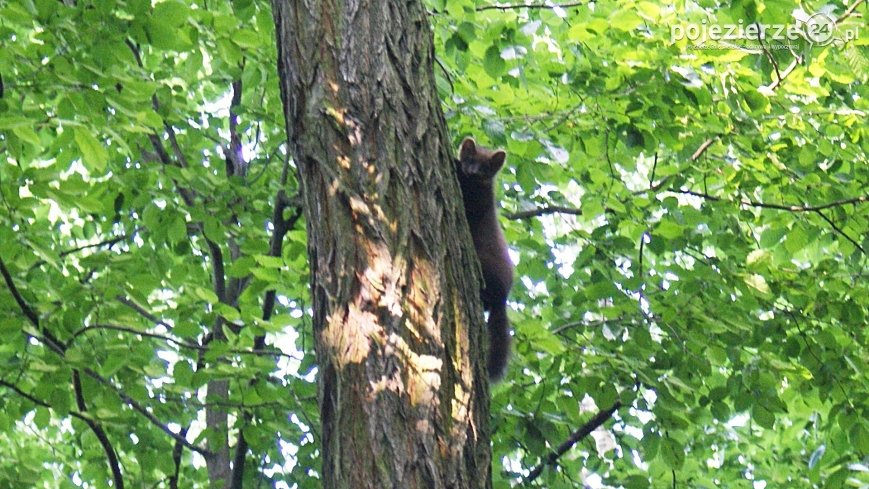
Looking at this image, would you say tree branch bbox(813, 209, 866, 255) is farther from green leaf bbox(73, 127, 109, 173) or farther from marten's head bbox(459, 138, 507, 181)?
green leaf bbox(73, 127, 109, 173)

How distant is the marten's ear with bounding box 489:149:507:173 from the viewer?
5.42m

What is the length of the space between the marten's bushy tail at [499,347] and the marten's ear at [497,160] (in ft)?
3.46

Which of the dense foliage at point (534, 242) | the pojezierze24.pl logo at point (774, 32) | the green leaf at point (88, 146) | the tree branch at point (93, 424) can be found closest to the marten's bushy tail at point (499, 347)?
the dense foliage at point (534, 242)

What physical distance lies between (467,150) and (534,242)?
68 centimetres

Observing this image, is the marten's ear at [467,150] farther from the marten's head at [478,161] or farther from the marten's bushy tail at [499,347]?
the marten's bushy tail at [499,347]

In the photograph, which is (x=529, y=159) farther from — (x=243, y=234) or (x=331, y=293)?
(x=331, y=293)

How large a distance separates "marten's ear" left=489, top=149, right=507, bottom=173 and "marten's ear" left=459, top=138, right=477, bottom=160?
0.11 m

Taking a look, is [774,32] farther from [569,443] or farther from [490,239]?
[569,443]

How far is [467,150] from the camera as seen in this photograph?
5.52 m

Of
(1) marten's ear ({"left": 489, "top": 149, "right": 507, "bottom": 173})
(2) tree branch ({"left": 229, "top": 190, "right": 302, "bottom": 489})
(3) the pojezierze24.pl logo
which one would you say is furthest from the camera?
(1) marten's ear ({"left": 489, "top": 149, "right": 507, "bottom": 173})

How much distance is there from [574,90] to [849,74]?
1.32 meters

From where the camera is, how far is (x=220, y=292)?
5.47 meters

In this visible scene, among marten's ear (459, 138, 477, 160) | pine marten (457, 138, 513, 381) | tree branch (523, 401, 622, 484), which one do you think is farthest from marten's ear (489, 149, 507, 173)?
tree branch (523, 401, 622, 484)

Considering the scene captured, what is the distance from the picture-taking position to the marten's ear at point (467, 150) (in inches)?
217
